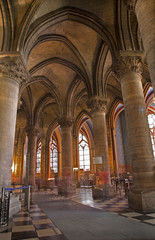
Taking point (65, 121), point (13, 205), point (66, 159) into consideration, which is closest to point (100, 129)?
point (66, 159)

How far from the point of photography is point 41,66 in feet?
42.5

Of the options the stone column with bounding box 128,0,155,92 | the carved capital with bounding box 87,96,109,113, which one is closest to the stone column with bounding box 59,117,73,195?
the carved capital with bounding box 87,96,109,113

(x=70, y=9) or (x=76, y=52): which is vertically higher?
(x=70, y=9)

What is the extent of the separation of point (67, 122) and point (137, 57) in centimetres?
855

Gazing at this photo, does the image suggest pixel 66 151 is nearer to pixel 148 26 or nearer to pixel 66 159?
pixel 66 159

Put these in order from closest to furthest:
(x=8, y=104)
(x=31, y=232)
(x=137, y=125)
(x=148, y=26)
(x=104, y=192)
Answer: (x=31, y=232)
(x=148, y=26)
(x=137, y=125)
(x=8, y=104)
(x=104, y=192)

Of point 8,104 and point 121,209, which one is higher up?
point 8,104

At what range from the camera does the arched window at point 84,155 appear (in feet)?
99.3

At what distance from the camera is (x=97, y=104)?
1127 centimetres

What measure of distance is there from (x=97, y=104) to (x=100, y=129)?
166cm

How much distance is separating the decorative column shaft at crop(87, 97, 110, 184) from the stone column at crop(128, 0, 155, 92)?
6673 millimetres

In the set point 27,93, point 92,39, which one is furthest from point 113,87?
point 27,93

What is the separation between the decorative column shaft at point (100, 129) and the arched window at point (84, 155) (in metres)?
20.5

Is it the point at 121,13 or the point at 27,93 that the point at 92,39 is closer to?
the point at 121,13
